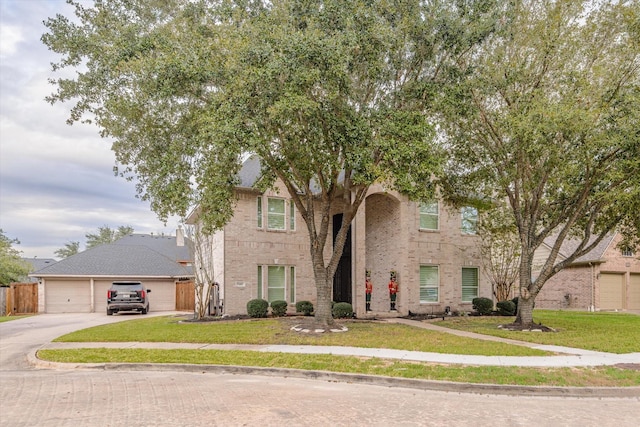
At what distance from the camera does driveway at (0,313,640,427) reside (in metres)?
6.23

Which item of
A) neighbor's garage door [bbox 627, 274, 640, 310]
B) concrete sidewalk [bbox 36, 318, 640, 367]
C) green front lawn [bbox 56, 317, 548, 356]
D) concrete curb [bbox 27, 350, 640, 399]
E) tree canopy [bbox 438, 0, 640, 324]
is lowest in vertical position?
neighbor's garage door [bbox 627, 274, 640, 310]

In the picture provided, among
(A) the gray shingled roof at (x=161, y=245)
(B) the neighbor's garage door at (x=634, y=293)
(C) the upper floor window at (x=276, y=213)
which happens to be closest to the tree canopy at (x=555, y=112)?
(C) the upper floor window at (x=276, y=213)

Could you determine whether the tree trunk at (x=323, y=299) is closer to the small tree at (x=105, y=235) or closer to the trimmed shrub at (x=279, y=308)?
the trimmed shrub at (x=279, y=308)

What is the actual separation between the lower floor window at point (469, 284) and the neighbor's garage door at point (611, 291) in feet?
31.8

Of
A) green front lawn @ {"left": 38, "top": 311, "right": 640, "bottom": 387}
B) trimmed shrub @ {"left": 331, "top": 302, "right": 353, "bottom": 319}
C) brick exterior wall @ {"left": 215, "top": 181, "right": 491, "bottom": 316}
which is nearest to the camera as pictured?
green front lawn @ {"left": 38, "top": 311, "right": 640, "bottom": 387}

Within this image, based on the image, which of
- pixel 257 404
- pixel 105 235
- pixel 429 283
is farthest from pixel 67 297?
pixel 105 235

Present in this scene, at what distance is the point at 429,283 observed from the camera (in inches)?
890

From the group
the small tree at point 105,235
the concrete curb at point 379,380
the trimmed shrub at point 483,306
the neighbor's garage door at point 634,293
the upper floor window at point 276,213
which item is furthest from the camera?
the small tree at point 105,235

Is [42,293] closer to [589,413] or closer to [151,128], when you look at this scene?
[151,128]

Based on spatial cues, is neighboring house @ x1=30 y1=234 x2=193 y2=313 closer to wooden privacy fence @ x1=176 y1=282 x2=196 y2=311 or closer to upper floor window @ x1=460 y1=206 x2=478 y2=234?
wooden privacy fence @ x1=176 y1=282 x2=196 y2=311

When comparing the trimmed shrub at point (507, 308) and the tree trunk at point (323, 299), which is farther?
the trimmed shrub at point (507, 308)

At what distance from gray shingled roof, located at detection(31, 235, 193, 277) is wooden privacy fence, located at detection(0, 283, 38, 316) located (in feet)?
3.62

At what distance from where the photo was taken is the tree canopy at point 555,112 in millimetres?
13617

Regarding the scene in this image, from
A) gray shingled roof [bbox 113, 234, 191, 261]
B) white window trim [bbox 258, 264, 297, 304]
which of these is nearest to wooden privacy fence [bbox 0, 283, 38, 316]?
A: gray shingled roof [bbox 113, 234, 191, 261]
